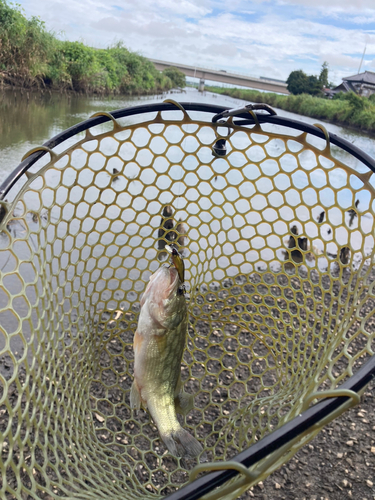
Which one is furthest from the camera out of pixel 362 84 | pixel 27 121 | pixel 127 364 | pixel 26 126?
pixel 362 84

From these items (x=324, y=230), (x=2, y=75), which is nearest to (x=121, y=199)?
(x=324, y=230)

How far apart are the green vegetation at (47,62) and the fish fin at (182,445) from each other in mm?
19478

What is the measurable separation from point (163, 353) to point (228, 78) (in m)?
53.6

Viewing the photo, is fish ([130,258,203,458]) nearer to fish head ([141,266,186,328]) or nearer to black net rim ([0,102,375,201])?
fish head ([141,266,186,328])

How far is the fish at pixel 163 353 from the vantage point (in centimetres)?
184

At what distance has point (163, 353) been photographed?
76.2 inches

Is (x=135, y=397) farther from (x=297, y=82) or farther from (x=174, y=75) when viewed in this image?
(x=297, y=82)

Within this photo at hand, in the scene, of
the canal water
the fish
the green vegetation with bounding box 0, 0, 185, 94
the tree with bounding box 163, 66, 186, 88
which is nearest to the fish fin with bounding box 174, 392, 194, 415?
the fish

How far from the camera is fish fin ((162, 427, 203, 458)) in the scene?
1.81 meters

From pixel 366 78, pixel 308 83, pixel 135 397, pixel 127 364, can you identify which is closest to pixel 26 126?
pixel 127 364

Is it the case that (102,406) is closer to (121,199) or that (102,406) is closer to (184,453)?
(184,453)

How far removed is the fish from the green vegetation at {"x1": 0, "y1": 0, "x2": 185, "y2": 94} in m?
19.1

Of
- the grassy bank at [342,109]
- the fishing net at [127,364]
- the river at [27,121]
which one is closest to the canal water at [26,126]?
Result: the river at [27,121]

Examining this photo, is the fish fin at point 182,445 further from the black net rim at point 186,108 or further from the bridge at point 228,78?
the bridge at point 228,78
